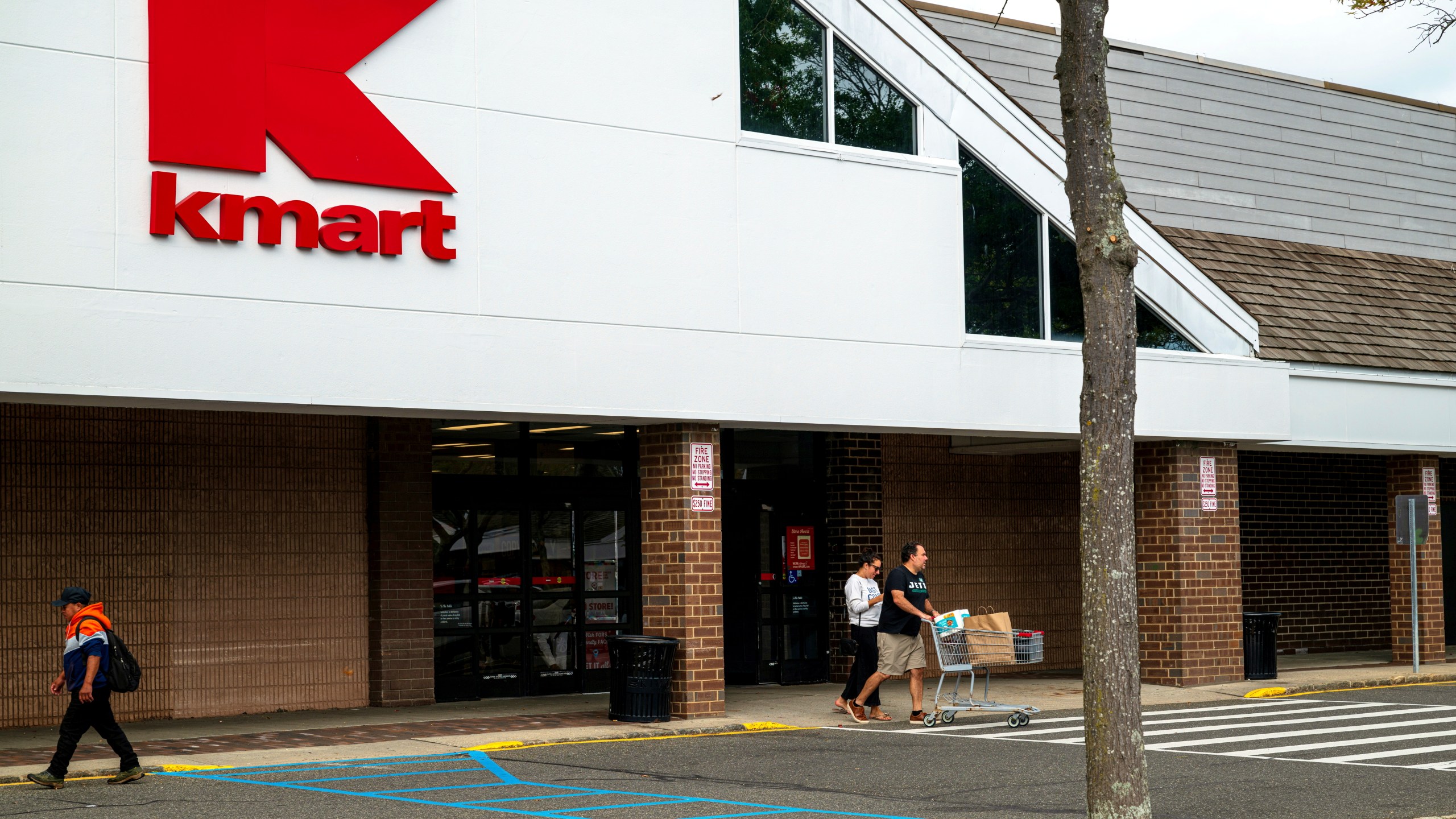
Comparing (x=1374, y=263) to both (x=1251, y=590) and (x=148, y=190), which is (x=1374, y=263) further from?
(x=148, y=190)

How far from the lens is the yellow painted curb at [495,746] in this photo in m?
13.6

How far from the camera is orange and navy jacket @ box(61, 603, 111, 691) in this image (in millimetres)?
11477

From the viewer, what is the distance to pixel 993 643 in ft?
50.4

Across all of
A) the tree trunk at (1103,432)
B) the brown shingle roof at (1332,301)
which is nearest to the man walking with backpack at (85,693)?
the tree trunk at (1103,432)

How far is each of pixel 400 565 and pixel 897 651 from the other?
543 cm

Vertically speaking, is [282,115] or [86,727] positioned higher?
[282,115]

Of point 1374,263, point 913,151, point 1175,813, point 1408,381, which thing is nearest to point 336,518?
point 913,151

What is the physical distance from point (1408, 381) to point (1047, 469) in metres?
4.96

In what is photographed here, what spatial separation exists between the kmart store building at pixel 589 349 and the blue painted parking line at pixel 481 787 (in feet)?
9.73

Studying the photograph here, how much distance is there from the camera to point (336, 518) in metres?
16.7

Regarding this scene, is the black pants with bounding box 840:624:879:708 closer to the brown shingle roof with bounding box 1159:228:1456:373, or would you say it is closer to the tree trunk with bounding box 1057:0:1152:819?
the brown shingle roof with bounding box 1159:228:1456:373

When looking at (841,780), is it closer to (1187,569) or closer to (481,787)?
(481,787)

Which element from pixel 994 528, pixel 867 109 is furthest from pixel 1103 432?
pixel 994 528

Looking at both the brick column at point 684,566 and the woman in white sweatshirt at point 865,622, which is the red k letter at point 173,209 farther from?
the woman in white sweatshirt at point 865,622
